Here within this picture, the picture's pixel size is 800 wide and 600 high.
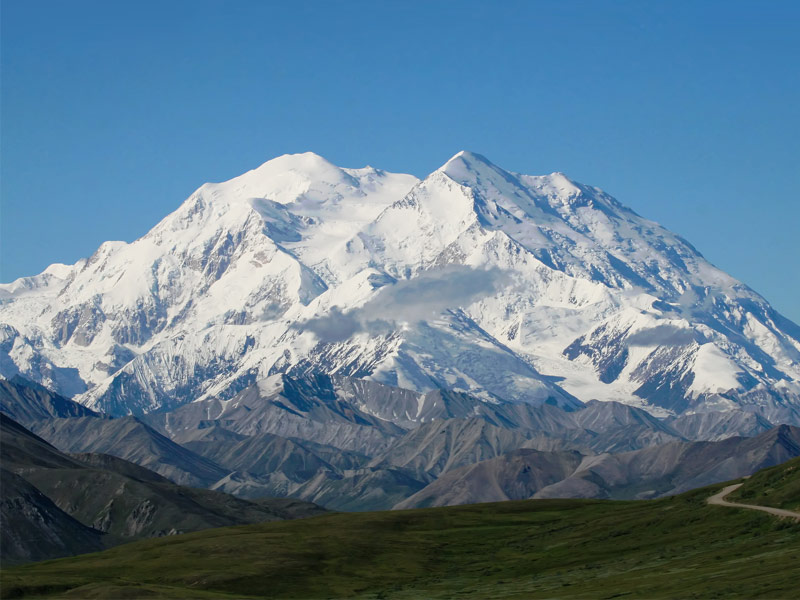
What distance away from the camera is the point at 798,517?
629 feet

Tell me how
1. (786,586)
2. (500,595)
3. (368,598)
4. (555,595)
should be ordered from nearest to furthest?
(786,586)
(555,595)
(500,595)
(368,598)

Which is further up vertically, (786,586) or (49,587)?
(49,587)

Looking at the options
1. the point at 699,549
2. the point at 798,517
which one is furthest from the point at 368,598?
the point at 798,517

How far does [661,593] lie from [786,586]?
694 inches

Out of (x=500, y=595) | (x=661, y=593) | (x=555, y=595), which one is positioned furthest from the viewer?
(x=500, y=595)

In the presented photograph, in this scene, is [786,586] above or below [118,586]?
below

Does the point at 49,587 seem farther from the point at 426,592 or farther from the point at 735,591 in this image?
the point at 735,591

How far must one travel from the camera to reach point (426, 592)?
655 feet

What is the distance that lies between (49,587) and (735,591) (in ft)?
317

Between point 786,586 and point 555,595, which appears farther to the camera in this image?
point 555,595

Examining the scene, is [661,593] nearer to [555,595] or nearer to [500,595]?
[555,595]

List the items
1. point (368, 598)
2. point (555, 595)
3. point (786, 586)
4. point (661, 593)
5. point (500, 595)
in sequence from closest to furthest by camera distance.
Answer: point (786, 586), point (661, 593), point (555, 595), point (500, 595), point (368, 598)

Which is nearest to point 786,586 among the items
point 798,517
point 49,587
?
point 798,517

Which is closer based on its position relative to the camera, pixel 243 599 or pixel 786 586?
pixel 786 586
